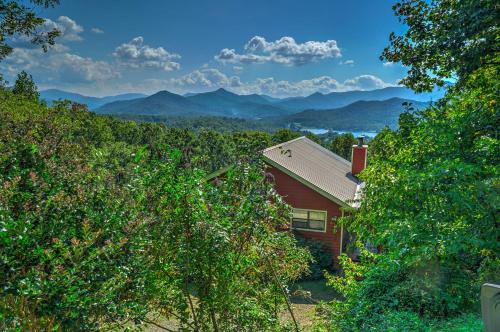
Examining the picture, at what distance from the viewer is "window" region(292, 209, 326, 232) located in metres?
16.9

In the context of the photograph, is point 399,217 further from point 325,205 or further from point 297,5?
point 297,5

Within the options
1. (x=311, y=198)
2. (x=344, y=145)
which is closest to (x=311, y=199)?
(x=311, y=198)

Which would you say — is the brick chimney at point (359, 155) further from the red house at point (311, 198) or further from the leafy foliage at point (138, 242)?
the leafy foliage at point (138, 242)

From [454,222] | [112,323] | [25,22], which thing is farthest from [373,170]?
[25,22]

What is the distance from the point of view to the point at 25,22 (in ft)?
40.1

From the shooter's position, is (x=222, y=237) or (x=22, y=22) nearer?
(x=222, y=237)

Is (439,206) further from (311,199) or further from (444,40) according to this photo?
(311,199)

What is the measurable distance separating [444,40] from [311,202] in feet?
32.5

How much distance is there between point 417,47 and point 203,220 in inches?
331

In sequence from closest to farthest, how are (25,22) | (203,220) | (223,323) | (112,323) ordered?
(112,323) → (203,220) → (223,323) → (25,22)

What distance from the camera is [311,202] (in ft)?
55.2

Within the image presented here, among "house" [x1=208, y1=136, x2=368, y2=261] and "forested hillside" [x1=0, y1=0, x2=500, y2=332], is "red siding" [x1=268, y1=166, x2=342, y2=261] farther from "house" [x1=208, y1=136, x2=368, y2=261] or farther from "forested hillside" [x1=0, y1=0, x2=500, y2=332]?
"forested hillside" [x1=0, y1=0, x2=500, y2=332]

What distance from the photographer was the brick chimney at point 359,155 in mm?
19875

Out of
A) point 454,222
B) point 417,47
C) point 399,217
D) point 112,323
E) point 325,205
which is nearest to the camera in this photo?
point 112,323
